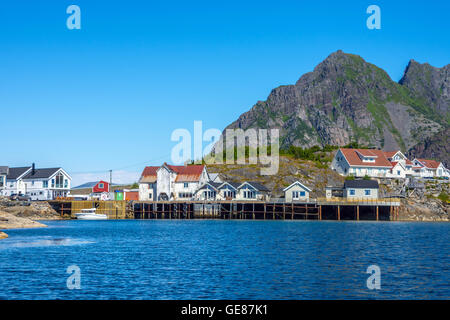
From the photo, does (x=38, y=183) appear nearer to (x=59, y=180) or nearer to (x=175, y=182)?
(x=59, y=180)

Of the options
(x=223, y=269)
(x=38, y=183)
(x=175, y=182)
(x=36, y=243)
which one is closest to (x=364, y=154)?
(x=175, y=182)

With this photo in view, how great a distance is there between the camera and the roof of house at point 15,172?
407 ft

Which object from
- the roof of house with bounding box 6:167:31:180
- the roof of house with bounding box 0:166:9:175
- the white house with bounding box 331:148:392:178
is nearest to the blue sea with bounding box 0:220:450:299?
the roof of house with bounding box 6:167:31:180

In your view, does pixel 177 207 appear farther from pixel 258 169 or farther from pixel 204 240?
pixel 204 240

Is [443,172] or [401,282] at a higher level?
[443,172]

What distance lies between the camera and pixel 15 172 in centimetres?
12631

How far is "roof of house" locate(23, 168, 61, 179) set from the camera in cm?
12299

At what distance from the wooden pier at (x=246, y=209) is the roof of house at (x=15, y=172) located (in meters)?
15.3

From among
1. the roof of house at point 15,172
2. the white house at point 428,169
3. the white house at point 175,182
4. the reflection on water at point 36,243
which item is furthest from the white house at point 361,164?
the reflection on water at point 36,243

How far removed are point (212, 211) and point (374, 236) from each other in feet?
175

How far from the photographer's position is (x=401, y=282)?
1254 inches

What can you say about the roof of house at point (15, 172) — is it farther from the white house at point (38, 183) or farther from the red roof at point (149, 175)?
the red roof at point (149, 175)
